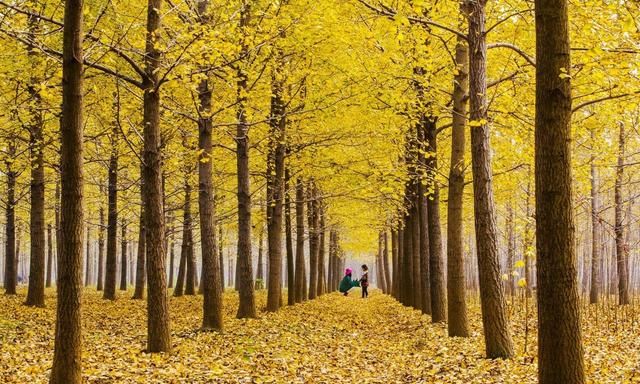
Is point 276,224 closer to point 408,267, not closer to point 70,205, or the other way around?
point 408,267

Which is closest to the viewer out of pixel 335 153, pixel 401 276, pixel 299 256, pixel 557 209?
pixel 557 209

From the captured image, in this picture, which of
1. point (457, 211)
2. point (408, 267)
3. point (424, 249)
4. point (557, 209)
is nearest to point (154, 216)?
point (457, 211)

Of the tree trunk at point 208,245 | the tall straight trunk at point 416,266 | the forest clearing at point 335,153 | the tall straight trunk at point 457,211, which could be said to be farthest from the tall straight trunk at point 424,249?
the tree trunk at point 208,245

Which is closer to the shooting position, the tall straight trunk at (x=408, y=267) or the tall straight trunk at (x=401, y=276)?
the tall straight trunk at (x=408, y=267)

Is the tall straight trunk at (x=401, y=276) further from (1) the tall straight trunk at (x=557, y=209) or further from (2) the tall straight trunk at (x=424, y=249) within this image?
(1) the tall straight trunk at (x=557, y=209)

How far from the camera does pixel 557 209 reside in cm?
511

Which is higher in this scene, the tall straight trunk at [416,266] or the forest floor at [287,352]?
the tall straight trunk at [416,266]

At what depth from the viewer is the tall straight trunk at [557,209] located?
508cm

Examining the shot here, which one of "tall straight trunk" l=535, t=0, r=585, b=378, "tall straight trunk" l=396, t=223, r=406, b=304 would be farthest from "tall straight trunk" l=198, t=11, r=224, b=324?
"tall straight trunk" l=396, t=223, r=406, b=304

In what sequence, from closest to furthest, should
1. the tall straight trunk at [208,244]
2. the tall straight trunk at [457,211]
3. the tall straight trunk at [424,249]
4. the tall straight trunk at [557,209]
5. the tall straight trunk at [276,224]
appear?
the tall straight trunk at [557,209]
the tall straight trunk at [457,211]
the tall straight trunk at [208,244]
the tall straight trunk at [276,224]
the tall straight trunk at [424,249]

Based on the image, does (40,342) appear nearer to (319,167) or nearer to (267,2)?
(267,2)

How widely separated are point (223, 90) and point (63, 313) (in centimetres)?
1023

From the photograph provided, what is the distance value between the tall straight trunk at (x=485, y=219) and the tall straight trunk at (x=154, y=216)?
5.41 m

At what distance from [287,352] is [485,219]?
4568mm
